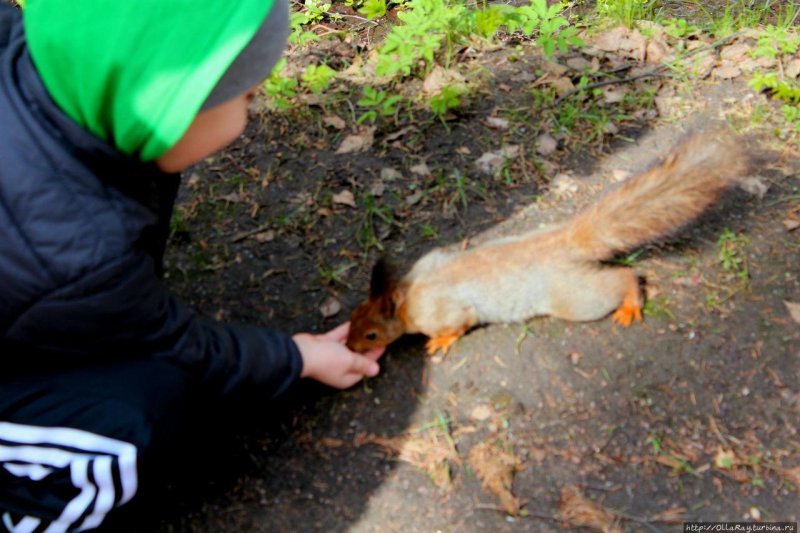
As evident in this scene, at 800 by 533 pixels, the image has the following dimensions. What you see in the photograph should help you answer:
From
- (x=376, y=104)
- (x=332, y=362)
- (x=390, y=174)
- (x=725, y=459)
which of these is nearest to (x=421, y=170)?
(x=390, y=174)

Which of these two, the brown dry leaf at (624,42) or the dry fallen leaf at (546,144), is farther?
the brown dry leaf at (624,42)

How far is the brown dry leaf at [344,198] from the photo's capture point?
9.86ft

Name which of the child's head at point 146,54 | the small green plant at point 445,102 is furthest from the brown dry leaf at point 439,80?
the child's head at point 146,54

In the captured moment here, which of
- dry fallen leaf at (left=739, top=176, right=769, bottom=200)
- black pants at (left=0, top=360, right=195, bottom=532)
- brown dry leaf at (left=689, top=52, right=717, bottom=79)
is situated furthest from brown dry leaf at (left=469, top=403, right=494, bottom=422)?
brown dry leaf at (left=689, top=52, right=717, bottom=79)

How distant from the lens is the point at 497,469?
7.14 ft

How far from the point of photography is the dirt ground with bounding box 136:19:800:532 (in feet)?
6.99

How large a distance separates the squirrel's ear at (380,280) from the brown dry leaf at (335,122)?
1.08 metres

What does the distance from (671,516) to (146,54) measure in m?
1.75

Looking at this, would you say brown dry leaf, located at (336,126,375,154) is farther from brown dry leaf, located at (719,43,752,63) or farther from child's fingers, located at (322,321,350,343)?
brown dry leaf, located at (719,43,752,63)

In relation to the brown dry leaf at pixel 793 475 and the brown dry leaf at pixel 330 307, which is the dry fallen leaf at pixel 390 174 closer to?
the brown dry leaf at pixel 330 307

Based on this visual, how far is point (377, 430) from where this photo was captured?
235cm

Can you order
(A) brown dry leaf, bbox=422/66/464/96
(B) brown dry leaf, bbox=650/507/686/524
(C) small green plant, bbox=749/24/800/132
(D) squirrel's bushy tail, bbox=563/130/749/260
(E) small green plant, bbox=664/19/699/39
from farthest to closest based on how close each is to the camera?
(E) small green plant, bbox=664/19/699/39
(A) brown dry leaf, bbox=422/66/464/96
(C) small green plant, bbox=749/24/800/132
(D) squirrel's bushy tail, bbox=563/130/749/260
(B) brown dry leaf, bbox=650/507/686/524

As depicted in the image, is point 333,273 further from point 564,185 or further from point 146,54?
point 146,54

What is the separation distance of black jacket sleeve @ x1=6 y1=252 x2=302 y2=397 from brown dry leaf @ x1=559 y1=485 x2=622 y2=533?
2.81 ft
